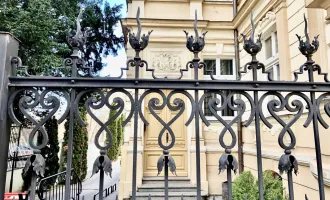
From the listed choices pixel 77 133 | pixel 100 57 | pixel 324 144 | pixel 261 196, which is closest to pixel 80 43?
pixel 261 196

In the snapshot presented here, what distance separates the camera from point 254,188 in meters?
3.98

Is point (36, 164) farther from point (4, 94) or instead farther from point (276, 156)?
point (276, 156)

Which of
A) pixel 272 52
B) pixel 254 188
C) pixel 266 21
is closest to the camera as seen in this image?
pixel 254 188

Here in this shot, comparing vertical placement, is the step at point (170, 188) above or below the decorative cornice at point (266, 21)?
below

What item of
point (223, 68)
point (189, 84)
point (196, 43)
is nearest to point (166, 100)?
point (189, 84)

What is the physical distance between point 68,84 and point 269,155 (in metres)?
4.42

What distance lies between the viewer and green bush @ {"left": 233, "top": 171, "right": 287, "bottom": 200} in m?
3.70

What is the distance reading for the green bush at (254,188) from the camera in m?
3.70

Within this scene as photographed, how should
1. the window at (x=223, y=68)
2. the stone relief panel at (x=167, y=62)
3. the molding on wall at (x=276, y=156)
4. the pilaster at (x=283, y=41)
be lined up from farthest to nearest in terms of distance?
the window at (x=223, y=68)
the stone relief panel at (x=167, y=62)
the pilaster at (x=283, y=41)
the molding on wall at (x=276, y=156)

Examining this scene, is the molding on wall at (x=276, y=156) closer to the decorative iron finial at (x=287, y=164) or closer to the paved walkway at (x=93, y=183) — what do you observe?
the decorative iron finial at (x=287, y=164)

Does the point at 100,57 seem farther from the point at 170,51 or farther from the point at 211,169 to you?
the point at 211,169

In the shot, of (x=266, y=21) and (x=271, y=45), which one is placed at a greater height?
(x=266, y=21)

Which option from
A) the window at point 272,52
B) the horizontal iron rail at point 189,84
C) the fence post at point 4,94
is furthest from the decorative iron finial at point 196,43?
the window at point 272,52

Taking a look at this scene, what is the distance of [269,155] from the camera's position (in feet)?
15.3
